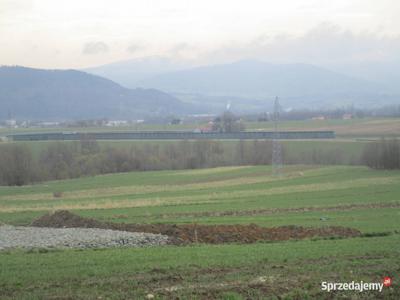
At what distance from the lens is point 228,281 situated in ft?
46.0

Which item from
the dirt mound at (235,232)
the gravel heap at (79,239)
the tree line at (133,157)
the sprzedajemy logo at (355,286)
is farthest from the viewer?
the tree line at (133,157)

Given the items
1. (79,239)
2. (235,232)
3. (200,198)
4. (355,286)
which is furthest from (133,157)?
(355,286)

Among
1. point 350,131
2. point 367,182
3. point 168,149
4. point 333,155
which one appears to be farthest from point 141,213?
point 350,131

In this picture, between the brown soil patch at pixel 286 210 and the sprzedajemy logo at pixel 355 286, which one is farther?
the brown soil patch at pixel 286 210

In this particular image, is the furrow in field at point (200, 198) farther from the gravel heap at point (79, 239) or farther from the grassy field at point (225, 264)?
the gravel heap at point (79, 239)

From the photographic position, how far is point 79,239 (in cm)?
2494

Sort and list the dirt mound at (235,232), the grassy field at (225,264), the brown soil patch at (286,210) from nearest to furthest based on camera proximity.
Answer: the grassy field at (225,264), the dirt mound at (235,232), the brown soil patch at (286,210)

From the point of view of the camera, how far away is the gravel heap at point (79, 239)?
77.7 feet

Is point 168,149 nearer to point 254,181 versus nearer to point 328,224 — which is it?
point 254,181

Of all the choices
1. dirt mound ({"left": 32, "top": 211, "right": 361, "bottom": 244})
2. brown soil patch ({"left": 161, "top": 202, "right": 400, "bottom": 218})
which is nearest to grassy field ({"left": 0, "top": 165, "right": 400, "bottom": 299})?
brown soil patch ({"left": 161, "top": 202, "right": 400, "bottom": 218})

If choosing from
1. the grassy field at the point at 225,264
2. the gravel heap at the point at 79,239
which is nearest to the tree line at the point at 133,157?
the grassy field at the point at 225,264

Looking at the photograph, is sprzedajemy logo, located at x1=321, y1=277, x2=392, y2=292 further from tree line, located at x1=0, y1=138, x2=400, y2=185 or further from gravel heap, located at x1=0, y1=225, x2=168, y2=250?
tree line, located at x1=0, y1=138, x2=400, y2=185

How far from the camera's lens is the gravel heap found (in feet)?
77.7

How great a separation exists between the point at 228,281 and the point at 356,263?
398 cm
